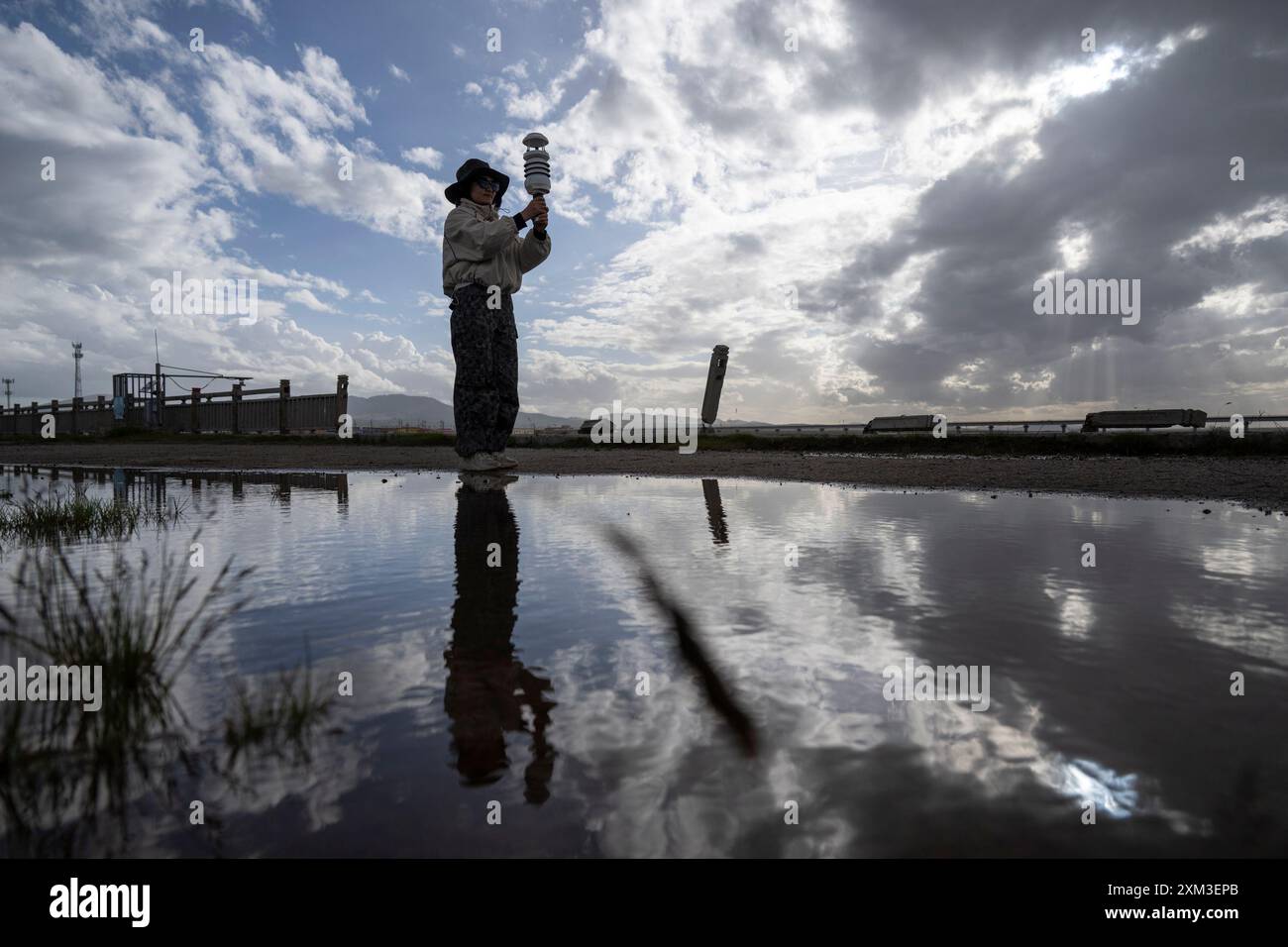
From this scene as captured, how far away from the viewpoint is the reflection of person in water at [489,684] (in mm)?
1696

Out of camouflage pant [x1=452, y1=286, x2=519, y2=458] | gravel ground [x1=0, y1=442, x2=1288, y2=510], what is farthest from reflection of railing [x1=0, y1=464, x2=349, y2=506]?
camouflage pant [x1=452, y1=286, x2=519, y2=458]

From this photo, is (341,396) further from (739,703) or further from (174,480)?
(739,703)

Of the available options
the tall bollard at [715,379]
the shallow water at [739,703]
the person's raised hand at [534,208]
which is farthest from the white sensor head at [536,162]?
the tall bollard at [715,379]

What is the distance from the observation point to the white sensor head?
325 inches

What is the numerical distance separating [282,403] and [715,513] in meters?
28.4

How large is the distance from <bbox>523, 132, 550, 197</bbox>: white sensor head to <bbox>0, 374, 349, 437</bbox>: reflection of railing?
21189 mm

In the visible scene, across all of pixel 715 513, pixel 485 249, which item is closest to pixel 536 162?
pixel 485 249

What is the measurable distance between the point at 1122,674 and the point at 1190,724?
1.27 feet

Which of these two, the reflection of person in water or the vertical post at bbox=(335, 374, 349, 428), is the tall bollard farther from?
the reflection of person in water

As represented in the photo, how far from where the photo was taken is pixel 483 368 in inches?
373

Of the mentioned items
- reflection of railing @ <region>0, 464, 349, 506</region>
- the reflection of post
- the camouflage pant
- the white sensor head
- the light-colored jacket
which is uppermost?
the white sensor head

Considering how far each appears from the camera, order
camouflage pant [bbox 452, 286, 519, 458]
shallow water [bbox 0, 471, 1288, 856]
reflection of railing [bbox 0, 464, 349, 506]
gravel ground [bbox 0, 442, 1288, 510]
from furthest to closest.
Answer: camouflage pant [bbox 452, 286, 519, 458] → gravel ground [bbox 0, 442, 1288, 510] → reflection of railing [bbox 0, 464, 349, 506] → shallow water [bbox 0, 471, 1288, 856]
